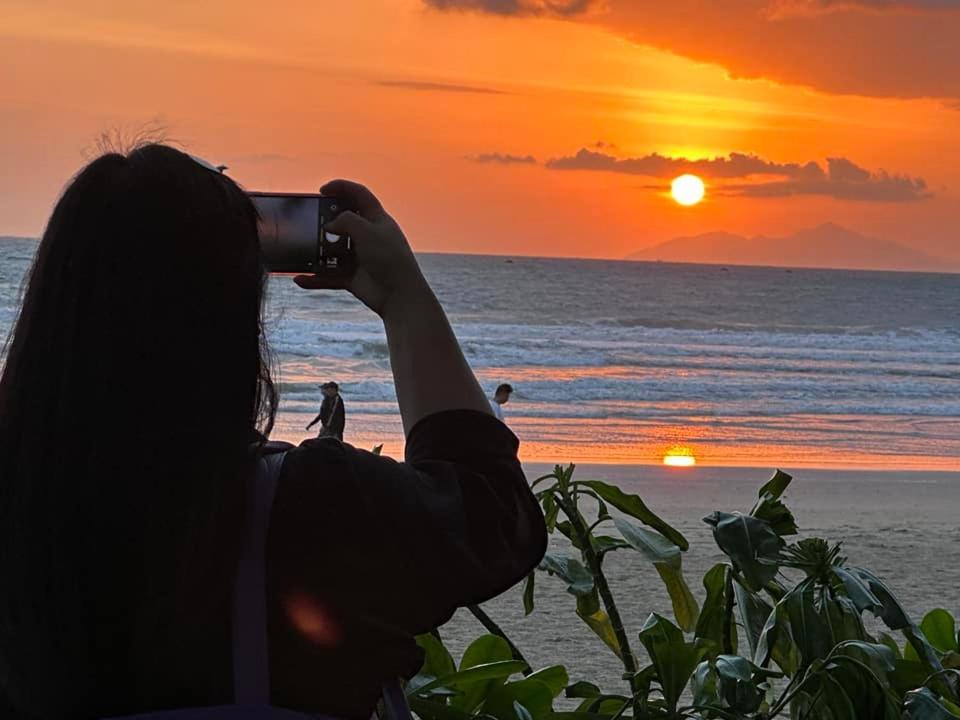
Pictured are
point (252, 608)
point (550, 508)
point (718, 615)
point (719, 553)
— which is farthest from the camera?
point (719, 553)

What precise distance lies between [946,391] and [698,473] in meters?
15.1

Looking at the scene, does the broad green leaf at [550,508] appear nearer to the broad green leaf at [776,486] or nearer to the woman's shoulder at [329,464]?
the broad green leaf at [776,486]

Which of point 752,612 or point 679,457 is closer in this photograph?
point 752,612

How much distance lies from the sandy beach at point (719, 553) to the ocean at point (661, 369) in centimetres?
160

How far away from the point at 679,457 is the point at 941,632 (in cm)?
1621

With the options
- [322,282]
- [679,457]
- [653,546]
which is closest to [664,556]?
[653,546]

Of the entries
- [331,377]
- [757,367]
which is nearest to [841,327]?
[757,367]

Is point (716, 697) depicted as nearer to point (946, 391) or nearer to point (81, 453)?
point (81, 453)

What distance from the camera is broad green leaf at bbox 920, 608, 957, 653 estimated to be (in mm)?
2082

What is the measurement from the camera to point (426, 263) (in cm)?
7369

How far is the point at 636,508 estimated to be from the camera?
7.04 feet

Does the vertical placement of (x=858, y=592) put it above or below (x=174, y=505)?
below

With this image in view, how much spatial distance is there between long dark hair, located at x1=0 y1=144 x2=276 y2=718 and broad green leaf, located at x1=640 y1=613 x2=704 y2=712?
2.80ft

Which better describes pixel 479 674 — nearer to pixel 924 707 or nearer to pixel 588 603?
pixel 588 603
